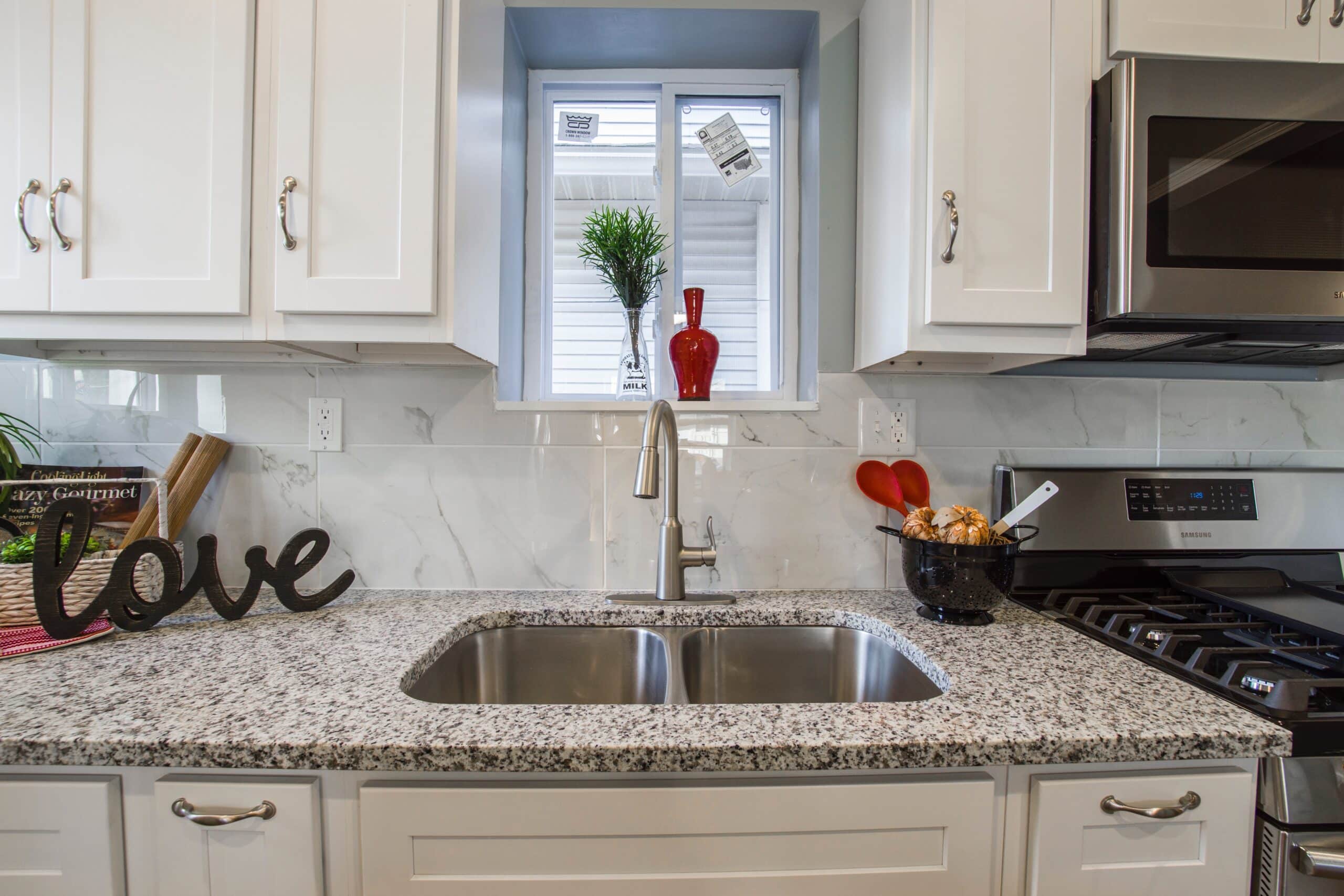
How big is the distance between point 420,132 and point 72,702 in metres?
0.93

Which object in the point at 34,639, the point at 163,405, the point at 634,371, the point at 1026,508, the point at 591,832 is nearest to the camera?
the point at 591,832

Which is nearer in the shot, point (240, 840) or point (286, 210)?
point (240, 840)

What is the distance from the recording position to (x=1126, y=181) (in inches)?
38.1

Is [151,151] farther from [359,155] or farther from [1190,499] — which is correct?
[1190,499]

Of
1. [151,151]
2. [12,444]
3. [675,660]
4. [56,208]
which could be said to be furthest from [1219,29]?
[12,444]

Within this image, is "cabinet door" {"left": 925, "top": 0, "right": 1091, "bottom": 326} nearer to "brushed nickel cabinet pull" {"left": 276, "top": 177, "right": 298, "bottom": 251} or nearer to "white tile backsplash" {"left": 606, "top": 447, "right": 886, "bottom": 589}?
"white tile backsplash" {"left": 606, "top": 447, "right": 886, "bottom": 589}

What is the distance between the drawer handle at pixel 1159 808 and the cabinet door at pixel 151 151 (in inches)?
55.9

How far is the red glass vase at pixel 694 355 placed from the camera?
1.29 meters

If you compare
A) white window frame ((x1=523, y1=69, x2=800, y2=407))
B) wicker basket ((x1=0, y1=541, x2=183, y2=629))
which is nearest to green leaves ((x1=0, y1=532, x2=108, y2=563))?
wicker basket ((x1=0, y1=541, x2=183, y2=629))

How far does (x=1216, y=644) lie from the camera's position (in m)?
0.96

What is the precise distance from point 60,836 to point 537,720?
57 cm

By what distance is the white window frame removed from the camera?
1.48 meters

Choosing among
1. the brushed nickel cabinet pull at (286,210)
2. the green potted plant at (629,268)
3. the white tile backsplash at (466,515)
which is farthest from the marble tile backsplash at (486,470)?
the brushed nickel cabinet pull at (286,210)

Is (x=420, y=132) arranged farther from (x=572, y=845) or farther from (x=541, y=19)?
(x=572, y=845)
